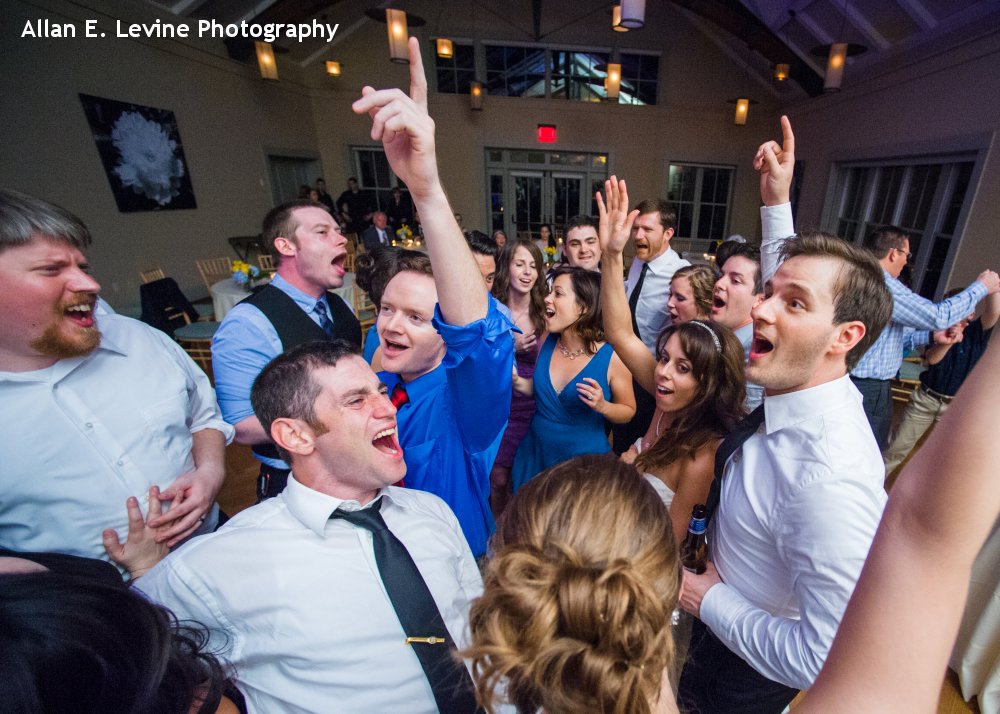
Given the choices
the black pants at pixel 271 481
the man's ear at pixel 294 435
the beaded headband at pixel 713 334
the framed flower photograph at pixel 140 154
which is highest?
the framed flower photograph at pixel 140 154

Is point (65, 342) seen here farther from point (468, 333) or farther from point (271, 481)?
point (468, 333)

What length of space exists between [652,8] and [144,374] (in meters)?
11.9

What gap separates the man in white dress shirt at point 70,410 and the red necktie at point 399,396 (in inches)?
24.8

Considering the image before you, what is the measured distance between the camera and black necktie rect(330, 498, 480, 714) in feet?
3.04

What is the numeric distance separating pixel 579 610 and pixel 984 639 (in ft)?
7.56

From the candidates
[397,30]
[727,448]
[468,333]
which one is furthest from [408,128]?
[397,30]

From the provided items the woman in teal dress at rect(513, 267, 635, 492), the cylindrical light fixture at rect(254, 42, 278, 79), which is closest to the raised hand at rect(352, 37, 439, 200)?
the woman in teal dress at rect(513, 267, 635, 492)

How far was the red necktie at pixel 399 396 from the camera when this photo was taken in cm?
141

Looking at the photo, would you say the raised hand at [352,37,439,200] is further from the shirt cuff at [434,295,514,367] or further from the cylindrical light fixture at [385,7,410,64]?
the cylindrical light fixture at [385,7,410,64]

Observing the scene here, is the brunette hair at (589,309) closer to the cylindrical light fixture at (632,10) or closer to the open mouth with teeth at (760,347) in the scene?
the open mouth with teeth at (760,347)

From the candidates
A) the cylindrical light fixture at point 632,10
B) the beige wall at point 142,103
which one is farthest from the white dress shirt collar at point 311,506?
the beige wall at point 142,103

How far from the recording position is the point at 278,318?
5.49ft

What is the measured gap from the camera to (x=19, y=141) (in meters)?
4.67

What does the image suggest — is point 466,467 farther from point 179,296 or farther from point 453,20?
point 453,20
